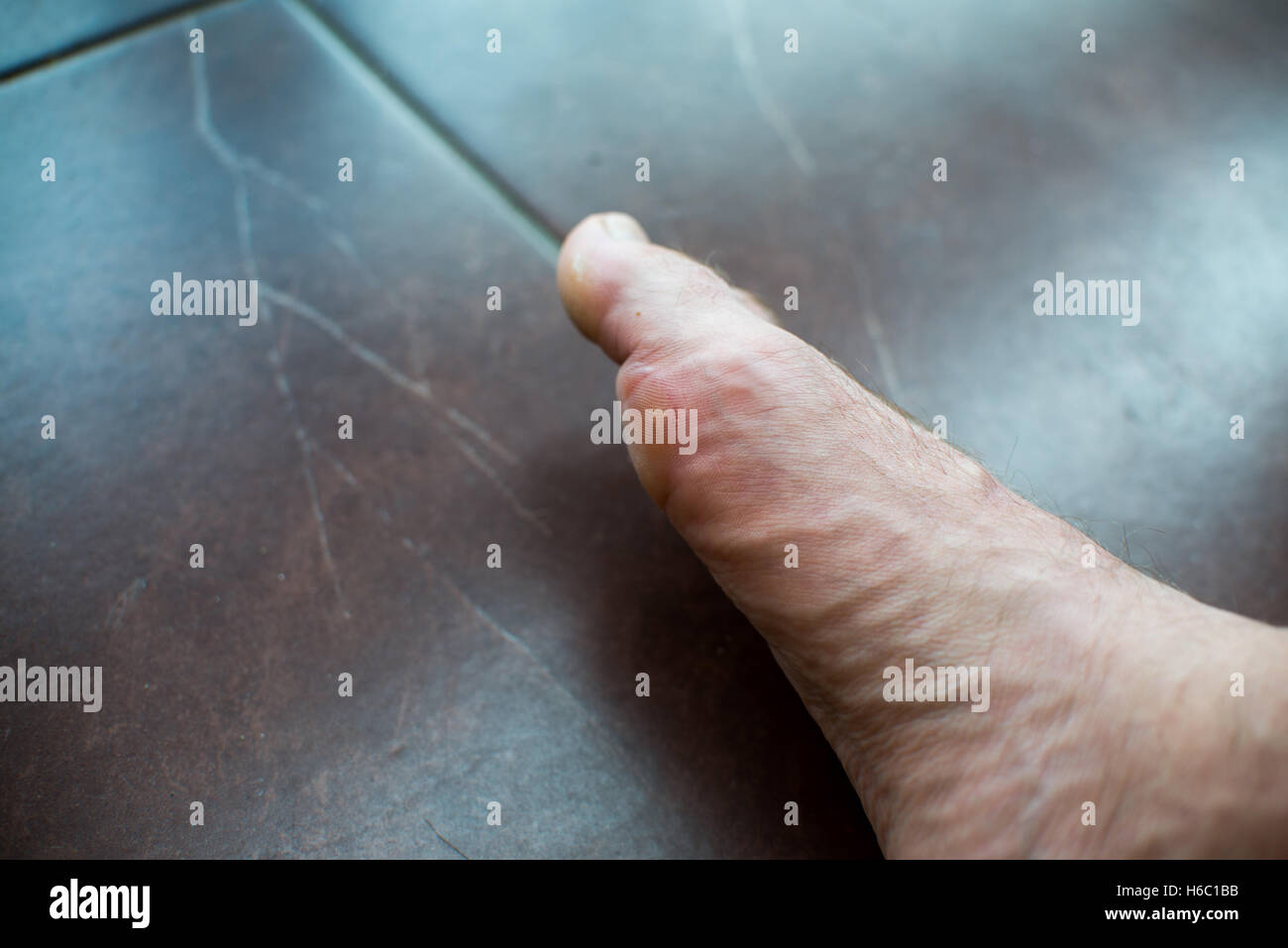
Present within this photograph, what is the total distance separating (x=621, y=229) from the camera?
1.05 meters

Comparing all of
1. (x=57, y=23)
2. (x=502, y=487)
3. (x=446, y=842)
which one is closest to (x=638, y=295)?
(x=502, y=487)

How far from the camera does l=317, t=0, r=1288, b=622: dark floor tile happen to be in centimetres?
110

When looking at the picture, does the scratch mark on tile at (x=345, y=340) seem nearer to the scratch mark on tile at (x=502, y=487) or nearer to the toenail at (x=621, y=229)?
the scratch mark on tile at (x=502, y=487)

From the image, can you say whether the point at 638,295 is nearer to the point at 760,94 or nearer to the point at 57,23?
the point at 760,94

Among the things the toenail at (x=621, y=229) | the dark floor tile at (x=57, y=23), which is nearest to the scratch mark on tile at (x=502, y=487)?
the toenail at (x=621, y=229)

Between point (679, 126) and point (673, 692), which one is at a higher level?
point (679, 126)

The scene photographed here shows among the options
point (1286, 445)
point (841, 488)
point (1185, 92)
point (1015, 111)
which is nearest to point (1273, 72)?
point (1185, 92)

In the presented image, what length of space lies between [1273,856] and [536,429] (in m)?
0.84

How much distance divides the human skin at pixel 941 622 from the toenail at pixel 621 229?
0.30 feet

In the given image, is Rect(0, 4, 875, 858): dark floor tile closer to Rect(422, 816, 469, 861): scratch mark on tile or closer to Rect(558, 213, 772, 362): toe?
Rect(422, 816, 469, 861): scratch mark on tile

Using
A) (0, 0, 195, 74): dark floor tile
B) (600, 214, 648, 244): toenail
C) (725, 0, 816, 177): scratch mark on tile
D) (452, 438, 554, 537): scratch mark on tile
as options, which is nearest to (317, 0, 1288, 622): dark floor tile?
(725, 0, 816, 177): scratch mark on tile

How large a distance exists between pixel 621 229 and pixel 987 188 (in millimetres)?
659
